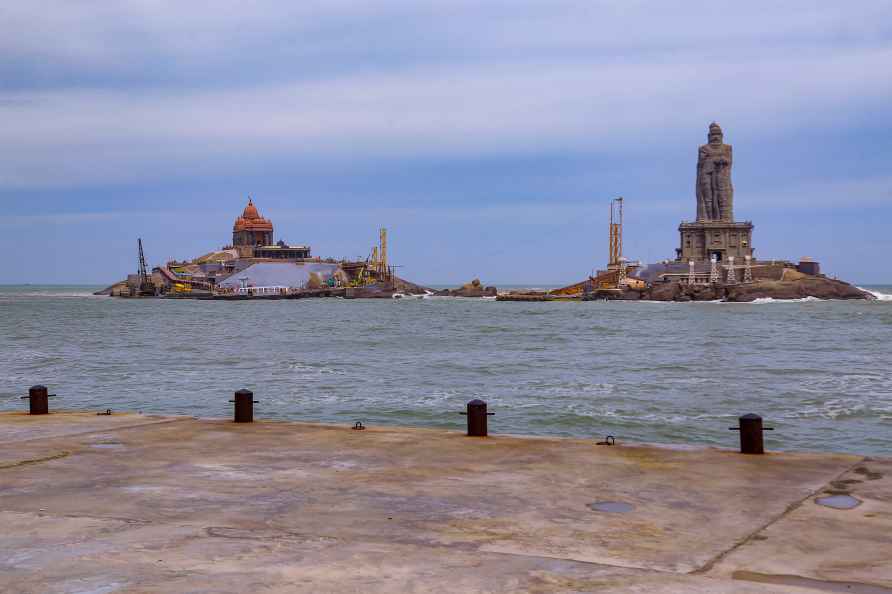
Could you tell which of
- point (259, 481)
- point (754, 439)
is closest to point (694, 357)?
point (754, 439)

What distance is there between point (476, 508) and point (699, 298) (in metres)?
167

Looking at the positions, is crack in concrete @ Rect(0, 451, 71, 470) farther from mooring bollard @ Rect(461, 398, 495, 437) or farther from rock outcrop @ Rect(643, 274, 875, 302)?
rock outcrop @ Rect(643, 274, 875, 302)

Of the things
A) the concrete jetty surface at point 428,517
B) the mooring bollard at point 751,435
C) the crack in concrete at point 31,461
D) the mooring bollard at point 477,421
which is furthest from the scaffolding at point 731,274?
the crack in concrete at point 31,461

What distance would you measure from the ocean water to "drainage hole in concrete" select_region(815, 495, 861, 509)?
1128cm

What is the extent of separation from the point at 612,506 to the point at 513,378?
27.8m

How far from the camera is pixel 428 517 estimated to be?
1059 centimetres

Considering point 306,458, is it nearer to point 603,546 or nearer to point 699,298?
point 603,546

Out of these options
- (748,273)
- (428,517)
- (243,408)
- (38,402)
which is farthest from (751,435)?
(748,273)

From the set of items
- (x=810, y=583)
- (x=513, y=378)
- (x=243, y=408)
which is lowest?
(x=513, y=378)

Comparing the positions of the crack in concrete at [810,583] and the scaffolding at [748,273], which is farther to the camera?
the scaffolding at [748,273]

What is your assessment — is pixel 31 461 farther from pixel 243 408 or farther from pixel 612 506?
pixel 612 506

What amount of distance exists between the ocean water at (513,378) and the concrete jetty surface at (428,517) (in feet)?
32.8

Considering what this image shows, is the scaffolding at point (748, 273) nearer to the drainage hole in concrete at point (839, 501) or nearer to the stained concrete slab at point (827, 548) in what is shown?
the drainage hole in concrete at point (839, 501)

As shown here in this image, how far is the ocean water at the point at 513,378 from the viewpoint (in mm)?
26766
